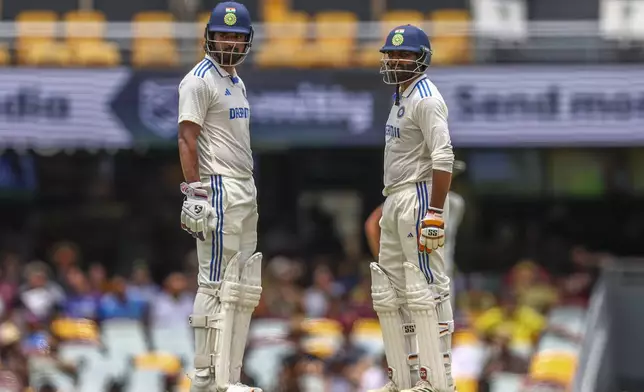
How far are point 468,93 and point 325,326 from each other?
382 cm

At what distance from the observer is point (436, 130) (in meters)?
8.91

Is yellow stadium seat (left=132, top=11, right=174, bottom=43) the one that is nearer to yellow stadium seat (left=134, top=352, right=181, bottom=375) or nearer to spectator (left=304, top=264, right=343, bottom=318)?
spectator (left=304, top=264, right=343, bottom=318)

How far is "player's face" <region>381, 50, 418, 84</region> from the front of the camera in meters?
9.12

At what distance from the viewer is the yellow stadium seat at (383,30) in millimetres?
18922

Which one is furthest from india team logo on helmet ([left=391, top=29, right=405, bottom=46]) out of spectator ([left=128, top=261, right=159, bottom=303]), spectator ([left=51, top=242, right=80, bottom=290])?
spectator ([left=51, top=242, right=80, bottom=290])

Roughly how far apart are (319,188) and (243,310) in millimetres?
12028

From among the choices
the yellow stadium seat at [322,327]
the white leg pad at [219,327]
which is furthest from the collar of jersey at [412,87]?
the yellow stadium seat at [322,327]

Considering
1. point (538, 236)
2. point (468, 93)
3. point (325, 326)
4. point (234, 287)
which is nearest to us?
point (234, 287)

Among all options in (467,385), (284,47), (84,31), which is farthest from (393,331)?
(84,31)

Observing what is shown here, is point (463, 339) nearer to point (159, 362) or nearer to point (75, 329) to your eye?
point (159, 362)

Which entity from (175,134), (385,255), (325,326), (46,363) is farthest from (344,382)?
(385,255)

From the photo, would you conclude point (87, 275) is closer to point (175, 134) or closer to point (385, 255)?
point (175, 134)

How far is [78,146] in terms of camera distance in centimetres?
1858

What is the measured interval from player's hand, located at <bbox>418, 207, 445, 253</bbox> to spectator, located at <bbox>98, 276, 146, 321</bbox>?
8.50m
